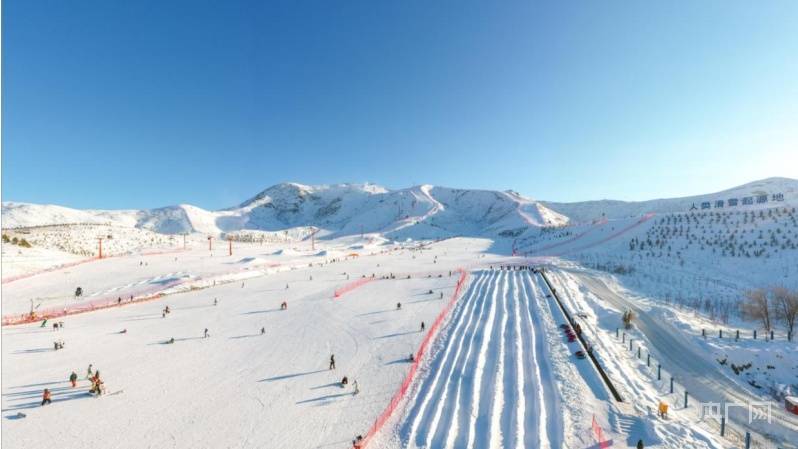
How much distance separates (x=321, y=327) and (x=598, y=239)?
60.0 meters

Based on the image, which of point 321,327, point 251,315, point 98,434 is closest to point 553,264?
point 321,327

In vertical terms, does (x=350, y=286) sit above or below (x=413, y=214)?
below

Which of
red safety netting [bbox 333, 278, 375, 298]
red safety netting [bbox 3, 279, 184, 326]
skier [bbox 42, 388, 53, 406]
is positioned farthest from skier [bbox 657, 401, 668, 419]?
red safety netting [bbox 3, 279, 184, 326]

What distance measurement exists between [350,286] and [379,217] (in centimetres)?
12963

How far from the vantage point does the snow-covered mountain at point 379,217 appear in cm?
13375

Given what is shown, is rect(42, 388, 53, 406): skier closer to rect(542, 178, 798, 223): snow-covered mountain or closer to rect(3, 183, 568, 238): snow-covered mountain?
rect(3, 183, 568, 238): snow-covered mountain

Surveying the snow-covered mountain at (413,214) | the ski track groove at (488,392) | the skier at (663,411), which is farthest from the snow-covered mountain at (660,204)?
the skier at (663,411)

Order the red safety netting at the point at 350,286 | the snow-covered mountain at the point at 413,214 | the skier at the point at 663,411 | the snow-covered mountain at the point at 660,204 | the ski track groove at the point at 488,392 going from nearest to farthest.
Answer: the ski track groove at the point at 488,392 < the skier at the point at 663,411 < the red safety netting at the point at 350,286 < the snow-covered mountain at the point at 413,214 < the snow-covered mountain at the point at 660,204

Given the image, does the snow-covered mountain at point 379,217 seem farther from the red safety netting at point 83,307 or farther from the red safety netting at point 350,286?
the red safety netting at point 83,307

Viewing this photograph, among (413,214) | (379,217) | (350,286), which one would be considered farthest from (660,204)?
(350,286)

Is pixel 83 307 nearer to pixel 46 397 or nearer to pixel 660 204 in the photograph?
pixel 46 397

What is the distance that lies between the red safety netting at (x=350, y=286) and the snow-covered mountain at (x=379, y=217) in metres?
79.3

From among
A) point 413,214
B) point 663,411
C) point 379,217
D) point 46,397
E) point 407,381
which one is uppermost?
point 413,214

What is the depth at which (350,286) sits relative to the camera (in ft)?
129
